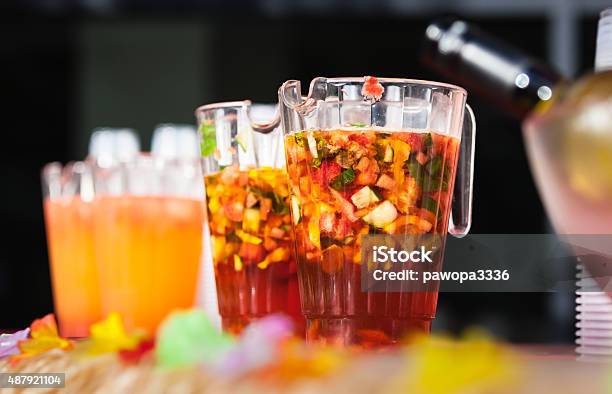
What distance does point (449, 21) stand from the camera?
2.99 feet

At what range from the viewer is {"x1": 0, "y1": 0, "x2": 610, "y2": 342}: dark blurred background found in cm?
316

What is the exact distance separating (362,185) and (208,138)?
18 cm

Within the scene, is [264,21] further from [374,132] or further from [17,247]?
[374,132]

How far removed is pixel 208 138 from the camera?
713 millimetres

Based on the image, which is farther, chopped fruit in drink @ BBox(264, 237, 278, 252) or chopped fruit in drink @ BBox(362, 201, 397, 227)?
chopped fruit in drink @ BBox(264, 237, 278, 252)

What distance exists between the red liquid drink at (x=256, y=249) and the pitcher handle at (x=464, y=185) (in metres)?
0.13

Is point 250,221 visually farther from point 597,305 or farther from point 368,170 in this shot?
point 597,305

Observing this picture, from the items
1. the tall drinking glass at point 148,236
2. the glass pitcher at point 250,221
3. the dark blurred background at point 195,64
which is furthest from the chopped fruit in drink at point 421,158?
the dark blurred background at point 195,64

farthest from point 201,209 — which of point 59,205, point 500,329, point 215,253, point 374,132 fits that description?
point 500,329

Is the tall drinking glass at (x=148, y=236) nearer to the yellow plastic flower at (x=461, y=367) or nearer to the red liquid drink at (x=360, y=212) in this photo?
the red liquid drink at (x=360, y=212)

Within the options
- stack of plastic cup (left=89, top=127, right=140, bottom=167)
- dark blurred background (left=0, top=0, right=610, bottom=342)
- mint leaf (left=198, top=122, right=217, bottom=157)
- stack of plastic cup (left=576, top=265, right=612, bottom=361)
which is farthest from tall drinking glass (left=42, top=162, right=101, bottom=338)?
dark blurred background (left=0, top=0, right=610, bottom=342)

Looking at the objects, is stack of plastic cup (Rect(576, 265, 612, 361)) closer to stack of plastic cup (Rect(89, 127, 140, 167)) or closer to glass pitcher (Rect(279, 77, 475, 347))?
glass pitcher (Rect(279, 77, 475, 347))

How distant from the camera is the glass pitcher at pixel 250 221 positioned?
0.69 m

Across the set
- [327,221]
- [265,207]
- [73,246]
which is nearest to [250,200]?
[265,207]
